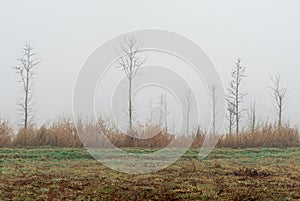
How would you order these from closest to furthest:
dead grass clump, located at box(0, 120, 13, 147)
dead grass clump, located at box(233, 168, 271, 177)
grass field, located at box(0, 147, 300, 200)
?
1. grass field, located at box(0, 147, 300, 200)
2. dead grass clump, located at box(233, 168, 271, 177)
3. dead grass clump, located at box(0, 120, 13, 147)

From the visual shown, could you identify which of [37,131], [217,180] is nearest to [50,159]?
[37,131]

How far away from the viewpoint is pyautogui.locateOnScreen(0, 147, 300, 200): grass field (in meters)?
6.61

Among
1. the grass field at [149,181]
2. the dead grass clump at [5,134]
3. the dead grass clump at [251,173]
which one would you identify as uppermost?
the dead grass clump at [5,134]

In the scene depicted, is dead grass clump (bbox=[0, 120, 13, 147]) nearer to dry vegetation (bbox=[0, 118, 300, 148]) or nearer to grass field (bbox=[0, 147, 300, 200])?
dry vegetation (bbox=[0, 118, 300, 148])

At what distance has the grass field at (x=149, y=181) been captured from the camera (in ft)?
21.7

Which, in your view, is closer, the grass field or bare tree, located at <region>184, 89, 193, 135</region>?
the grass field

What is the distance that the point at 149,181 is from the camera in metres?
8.00

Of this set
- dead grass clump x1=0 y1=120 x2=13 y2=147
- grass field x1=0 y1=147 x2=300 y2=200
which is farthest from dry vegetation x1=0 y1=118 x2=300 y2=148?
grass field x1=0 y1=147 x2=300 y2=200

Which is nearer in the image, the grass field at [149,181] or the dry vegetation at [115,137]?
the grass field at [149,181]

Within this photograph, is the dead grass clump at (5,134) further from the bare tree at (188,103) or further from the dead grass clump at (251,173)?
the dead grass clump at (251,173)

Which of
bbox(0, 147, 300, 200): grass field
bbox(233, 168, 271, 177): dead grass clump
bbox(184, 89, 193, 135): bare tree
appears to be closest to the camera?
bbox(0, 147, 300, 200): grass field

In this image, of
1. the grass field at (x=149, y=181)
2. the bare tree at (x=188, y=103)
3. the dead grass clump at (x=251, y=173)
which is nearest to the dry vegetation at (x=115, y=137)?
the bare tree at (x=188, y=103)

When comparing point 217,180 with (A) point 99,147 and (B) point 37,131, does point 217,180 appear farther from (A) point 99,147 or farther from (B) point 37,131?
(B) point 37,131

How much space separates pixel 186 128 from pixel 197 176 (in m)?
5.79
